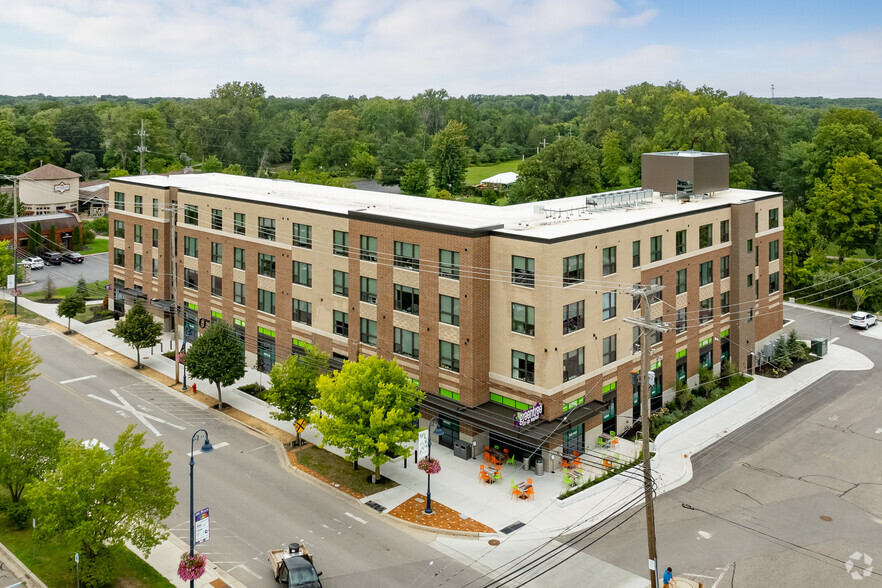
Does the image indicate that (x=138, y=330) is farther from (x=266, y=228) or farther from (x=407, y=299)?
(x=407, y=299)

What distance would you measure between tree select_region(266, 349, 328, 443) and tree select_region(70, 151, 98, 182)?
120357 millimetres

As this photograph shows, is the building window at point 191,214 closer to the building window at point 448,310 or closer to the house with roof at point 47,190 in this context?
the building window at point 448,310

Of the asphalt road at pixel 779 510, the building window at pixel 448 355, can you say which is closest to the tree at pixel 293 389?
the building window at pixel 448 355

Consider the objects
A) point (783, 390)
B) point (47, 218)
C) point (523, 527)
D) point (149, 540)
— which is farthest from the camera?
point (47, 218)

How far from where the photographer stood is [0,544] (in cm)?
3197

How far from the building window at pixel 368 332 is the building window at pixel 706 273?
69.0ft

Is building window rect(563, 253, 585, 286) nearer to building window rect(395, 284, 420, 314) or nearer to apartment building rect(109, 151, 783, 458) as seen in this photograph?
apartment building rect(109, 151, 783, 458)

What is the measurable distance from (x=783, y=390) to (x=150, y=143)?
412ft

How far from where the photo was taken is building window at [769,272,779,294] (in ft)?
188

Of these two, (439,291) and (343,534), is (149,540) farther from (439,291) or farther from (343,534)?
(439,291)

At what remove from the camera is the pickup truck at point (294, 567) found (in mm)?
28875

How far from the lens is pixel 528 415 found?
38.8 metres

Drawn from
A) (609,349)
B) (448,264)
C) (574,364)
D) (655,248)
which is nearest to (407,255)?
(448,264)

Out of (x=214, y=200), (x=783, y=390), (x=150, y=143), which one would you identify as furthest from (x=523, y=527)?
(x=150, y=143)
